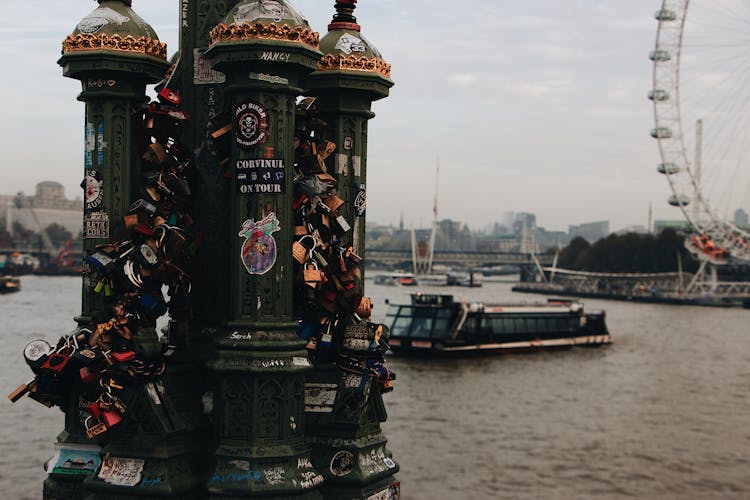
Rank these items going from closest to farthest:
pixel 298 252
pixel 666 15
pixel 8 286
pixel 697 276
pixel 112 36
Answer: pixel 298 252, pixel 112 36, pixel 666 15, pixel 8 286, pixel 697 276

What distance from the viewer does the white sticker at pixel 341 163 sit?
8148 millimetres

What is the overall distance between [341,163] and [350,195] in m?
0.29

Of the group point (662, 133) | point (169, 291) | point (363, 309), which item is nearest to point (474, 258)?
point (662, 133)

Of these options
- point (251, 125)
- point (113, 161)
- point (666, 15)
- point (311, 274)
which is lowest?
point (311, 274)

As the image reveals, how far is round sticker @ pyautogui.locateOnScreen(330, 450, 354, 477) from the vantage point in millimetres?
7508

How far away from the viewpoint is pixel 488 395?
38.9m

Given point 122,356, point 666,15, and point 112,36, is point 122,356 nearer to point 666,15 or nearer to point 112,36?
point 112,36

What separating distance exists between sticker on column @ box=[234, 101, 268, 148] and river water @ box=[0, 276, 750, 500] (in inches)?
574

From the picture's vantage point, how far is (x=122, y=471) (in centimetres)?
684

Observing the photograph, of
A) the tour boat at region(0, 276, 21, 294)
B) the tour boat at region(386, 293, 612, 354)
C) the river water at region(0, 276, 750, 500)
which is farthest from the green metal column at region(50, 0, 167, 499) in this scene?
the tour boat at region(0, 276, 21, 294)

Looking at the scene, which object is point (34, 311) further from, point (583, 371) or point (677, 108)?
point (677, 108)

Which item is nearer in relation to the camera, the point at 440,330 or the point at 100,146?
the point at 100,146

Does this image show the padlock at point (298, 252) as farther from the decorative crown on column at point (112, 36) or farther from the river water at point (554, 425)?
the river water at point (554, 425)

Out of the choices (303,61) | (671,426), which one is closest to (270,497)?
(303,61)
